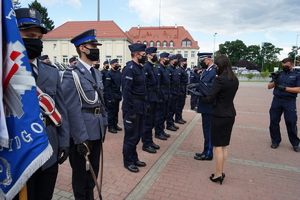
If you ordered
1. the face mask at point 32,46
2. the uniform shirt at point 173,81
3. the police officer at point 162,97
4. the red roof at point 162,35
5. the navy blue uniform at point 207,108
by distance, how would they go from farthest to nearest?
the red roof at point 162,35 < the uniform shirt at point 173,81 < the police officer at point 162,97 < the navy blue uniform at point 207,108 < the face mask at point 32,46

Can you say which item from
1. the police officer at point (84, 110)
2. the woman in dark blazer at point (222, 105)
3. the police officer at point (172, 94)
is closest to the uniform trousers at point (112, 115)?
the police officer at point (172, 94)

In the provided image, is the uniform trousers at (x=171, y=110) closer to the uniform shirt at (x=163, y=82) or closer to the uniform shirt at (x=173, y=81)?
the uniform shirt at (x=173, y=81)

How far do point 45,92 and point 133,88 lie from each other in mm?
2412

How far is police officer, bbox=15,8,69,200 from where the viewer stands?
5.79 feet

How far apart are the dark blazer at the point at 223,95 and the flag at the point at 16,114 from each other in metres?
2.81

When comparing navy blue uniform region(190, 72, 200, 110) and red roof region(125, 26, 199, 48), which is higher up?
red roof region(125, 26, 199, 48)

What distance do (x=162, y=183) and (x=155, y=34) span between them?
59816 millimetres

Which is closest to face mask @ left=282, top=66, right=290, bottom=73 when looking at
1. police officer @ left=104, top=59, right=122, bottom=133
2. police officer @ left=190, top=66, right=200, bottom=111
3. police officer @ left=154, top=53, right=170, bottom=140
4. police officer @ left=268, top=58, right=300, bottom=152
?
police officer @ left=268, top=58, right=300, bottom=152

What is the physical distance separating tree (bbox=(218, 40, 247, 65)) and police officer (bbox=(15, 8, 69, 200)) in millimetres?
95874

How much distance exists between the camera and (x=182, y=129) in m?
7.33

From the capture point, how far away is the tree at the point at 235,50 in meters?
90.2

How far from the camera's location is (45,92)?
1.91 meters

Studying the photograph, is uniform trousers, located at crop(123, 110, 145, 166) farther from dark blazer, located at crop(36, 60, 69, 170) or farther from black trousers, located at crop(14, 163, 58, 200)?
black trousers, located at crop(14, 163, 58, 200)

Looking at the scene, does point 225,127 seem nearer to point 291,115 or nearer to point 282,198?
point 282,198
